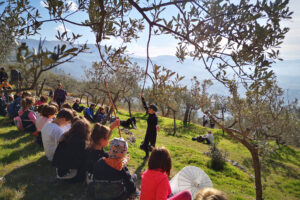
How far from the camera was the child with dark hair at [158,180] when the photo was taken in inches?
115

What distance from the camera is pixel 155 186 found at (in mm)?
2967

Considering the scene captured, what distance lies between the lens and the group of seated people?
3.02m

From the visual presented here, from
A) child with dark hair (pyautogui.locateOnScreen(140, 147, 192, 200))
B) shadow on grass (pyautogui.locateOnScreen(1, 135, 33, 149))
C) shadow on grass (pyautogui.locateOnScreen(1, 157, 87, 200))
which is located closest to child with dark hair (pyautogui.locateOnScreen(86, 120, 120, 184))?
shadow on grass (pyautogui.locateOnScreen(1, 157, 87, 200))

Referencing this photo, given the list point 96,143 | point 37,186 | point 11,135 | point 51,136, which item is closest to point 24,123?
point 11,135

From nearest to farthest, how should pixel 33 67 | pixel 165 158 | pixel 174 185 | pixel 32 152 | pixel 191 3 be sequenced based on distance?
pixel 33 67 < pixel 191 3 < pixel 165 158 < pixel 174 185 < pixel 32 152

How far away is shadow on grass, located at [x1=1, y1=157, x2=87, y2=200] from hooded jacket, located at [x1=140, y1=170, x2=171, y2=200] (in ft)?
5.02

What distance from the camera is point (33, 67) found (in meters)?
0.91

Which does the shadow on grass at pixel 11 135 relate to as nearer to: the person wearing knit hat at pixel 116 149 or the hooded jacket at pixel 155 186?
the person wearing knit hat at pixel 116 149

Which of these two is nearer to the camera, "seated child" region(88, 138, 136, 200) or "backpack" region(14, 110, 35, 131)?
"seated child" region(88, 138, 136, 200)

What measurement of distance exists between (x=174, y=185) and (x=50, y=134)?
3116mm

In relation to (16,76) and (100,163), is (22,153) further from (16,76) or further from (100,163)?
(16,76)

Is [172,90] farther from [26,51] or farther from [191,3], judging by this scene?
[26,51]

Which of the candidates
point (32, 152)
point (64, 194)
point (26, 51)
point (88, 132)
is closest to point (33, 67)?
point (26, 51)

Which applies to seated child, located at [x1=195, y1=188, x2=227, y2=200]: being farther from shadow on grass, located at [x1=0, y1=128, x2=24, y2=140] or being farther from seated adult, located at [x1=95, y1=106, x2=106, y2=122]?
seated adult, located at [x1=95, y1=106, x2=106, y2=122]
